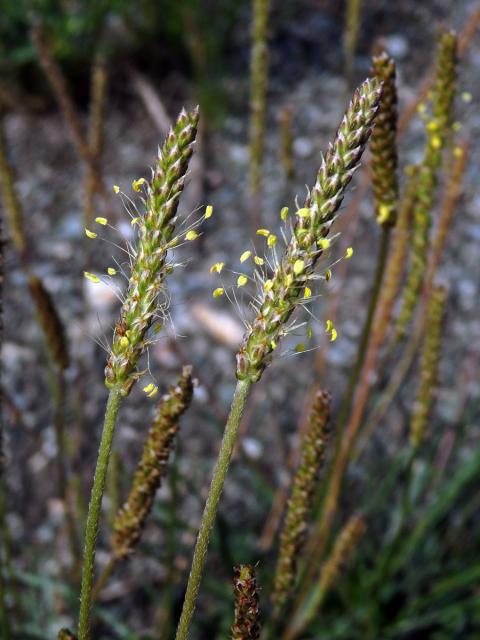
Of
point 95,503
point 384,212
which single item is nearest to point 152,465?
point 95,503

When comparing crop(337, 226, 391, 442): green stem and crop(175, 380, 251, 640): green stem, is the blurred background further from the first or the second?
crop(175, 380, 251, 640): green stem

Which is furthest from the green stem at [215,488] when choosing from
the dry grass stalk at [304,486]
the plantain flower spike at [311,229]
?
the dry grass stalk at [304,486]

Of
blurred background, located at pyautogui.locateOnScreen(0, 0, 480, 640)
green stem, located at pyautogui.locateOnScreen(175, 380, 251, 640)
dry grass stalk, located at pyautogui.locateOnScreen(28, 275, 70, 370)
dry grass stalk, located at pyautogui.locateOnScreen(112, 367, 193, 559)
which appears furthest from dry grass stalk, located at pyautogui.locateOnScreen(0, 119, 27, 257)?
green stem, located at pyautogui.locateOnScreen(175, 380, 251, 640)

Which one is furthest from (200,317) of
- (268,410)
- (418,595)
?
(418,595)

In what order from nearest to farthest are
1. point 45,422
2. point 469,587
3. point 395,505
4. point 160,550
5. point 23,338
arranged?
point 469,587, point 160,550, point 395,505, point 45,422, point 23,338

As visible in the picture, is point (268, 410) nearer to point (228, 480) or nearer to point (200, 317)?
point (228, 480)

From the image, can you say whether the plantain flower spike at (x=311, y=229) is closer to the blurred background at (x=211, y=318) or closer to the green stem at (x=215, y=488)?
the green stem at (x=215, y=488)
